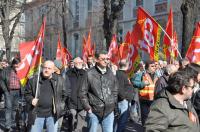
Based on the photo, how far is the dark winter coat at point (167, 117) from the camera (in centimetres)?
391

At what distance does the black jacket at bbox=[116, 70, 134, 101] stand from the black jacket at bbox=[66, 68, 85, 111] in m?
1.11

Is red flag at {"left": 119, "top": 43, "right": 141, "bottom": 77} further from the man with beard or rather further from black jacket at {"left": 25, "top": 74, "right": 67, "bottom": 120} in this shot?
black jacket at {"left": 25, "top": 74, "right": 67, "bottom": 120}

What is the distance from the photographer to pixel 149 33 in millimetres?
9922

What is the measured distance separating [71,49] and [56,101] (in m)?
40.8

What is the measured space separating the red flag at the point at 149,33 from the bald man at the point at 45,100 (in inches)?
136

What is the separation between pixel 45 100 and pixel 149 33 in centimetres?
400

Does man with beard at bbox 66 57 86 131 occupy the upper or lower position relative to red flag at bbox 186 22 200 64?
lower

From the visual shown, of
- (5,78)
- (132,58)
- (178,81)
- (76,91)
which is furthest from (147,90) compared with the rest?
(178,81)

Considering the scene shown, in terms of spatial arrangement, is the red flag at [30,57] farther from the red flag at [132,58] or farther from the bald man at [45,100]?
the red flag at [132,58]

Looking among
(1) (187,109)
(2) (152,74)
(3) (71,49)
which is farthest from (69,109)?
(3) (71,49)

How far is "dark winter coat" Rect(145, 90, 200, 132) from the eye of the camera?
391 cm

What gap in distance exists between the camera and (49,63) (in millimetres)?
6516

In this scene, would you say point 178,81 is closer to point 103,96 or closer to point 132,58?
point 103,96

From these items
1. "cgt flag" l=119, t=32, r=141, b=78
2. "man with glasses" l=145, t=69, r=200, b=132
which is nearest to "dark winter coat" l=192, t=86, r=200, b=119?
"man with glasses" l=145, t=69, r=200, b=132
